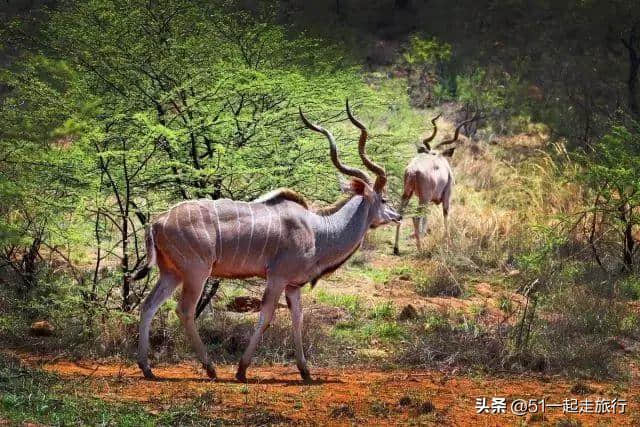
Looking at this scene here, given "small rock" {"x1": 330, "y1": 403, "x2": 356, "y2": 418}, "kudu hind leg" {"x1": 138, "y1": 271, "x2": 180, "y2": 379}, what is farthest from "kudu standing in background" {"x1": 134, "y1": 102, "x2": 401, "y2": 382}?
"small rock" {"x1": 330, "y1": 403, "x2": 356, "y2": 418}

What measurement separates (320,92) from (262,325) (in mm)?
3118

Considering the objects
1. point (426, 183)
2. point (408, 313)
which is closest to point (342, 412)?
point (408, 313)

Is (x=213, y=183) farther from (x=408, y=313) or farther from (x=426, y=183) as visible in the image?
(x=426, y=183)

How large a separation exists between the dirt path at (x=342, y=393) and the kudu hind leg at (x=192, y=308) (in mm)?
134

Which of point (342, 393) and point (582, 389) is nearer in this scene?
point (342, 393)

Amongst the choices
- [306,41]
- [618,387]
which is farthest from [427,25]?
[618,387]

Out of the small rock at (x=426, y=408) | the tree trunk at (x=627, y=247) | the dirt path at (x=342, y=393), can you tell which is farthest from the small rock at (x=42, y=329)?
the tree trunk at (x=627, y=247)

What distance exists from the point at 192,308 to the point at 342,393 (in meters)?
1.37

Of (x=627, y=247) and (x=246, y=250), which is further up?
(x=627, y=247)

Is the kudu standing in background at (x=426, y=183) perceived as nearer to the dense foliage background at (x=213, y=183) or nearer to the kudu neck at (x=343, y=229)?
the dense foliage background at (x=213, y=183)

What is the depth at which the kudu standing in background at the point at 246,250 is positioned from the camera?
693cm

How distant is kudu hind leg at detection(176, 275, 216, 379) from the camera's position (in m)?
6.98

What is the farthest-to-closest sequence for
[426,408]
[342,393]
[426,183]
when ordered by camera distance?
[426,183] → [342,393] → [426,408]

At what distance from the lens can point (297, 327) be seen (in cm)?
724
